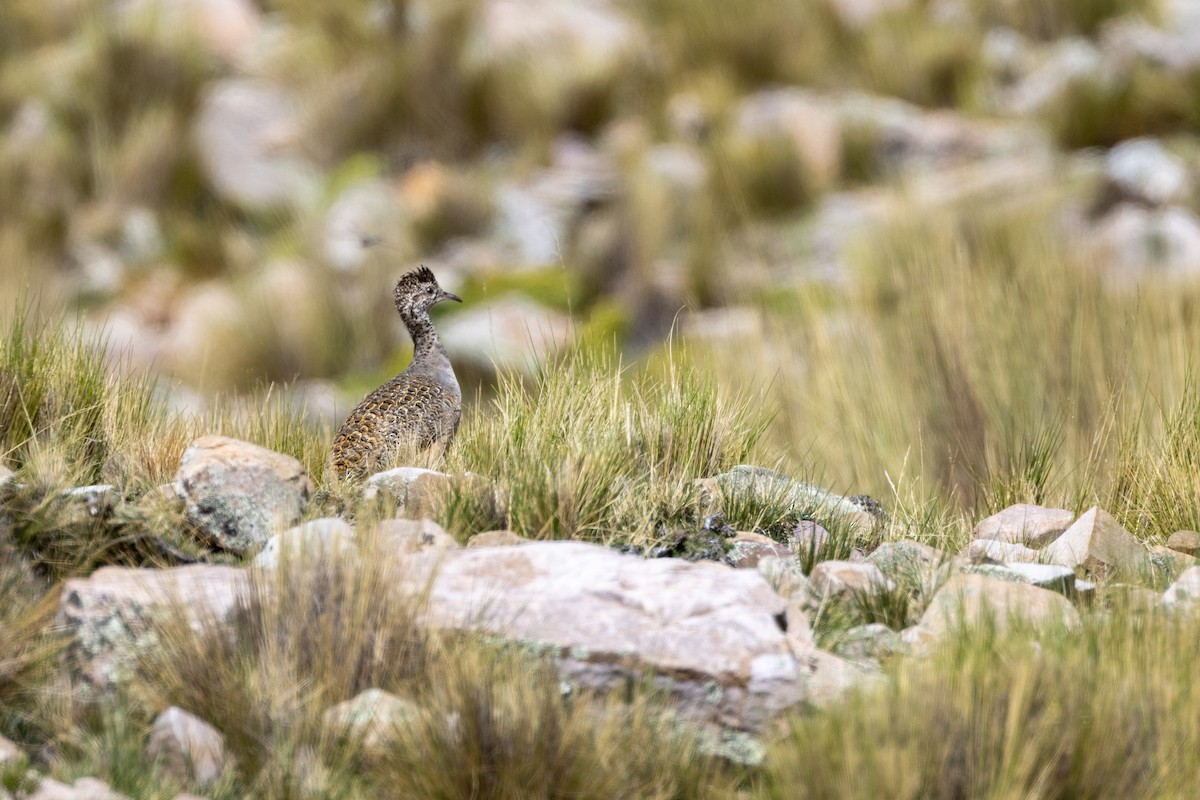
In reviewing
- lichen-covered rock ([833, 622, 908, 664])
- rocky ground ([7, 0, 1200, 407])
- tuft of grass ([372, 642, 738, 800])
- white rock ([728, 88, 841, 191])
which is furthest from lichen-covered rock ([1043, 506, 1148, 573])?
white rock ([728, 88, 841, 191])

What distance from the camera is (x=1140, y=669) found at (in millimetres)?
3438

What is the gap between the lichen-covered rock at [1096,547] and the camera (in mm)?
4480

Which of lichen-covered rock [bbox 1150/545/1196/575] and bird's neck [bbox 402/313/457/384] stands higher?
bird's neck [bbox 402/313/457/384]

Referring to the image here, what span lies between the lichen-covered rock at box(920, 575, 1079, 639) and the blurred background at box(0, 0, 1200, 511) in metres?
4.18

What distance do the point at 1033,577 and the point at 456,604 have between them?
1558mm

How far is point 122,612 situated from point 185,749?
1.49 ft

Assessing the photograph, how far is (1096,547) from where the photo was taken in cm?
450

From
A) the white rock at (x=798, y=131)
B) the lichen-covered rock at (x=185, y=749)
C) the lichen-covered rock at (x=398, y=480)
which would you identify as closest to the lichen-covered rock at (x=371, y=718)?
the lichen-covered rock at (x=185, y=749)

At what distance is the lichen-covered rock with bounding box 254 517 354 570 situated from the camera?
3.67 m

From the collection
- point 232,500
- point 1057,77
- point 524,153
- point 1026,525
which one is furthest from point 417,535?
point 1057,77

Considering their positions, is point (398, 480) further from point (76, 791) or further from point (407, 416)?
point (76, 791)

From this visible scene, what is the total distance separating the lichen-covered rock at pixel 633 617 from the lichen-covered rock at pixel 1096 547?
1225 millimetres

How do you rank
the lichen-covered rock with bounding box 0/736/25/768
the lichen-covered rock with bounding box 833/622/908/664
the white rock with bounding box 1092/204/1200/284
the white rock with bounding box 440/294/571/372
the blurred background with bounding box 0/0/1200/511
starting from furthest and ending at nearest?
the white rock with bounding box 440/294/571/372
the white rock with bounding box 1092/204/1200/284
the blurred background with bounding box 0/0/1200/511
the lichen-covered rock with bounding box 833/622/908/664
the lichen-covered rock with bounding box 0/736/25/768

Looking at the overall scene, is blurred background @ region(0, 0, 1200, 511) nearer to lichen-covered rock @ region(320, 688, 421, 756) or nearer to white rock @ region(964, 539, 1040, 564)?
white rock @ region(964, 539, 1040, 564)
